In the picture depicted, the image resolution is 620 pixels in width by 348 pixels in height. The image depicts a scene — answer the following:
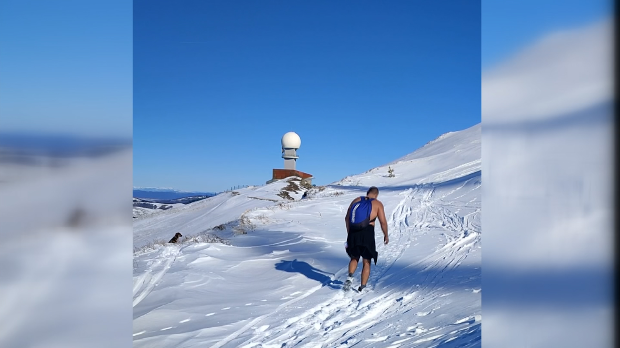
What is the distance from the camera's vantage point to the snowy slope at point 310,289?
11.1 ft

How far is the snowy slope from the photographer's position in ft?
11.1

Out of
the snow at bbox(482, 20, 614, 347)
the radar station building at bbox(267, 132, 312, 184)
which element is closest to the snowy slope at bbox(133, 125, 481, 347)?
the snow at bbox(482, 20, 614, 347)

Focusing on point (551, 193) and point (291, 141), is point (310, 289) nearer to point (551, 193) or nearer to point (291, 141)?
point (551, 193)

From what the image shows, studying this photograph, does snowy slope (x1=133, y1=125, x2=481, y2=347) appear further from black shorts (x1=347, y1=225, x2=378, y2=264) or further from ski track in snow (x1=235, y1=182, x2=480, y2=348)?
black shorts (x1=347, y1=225, x2=378, y2=264)

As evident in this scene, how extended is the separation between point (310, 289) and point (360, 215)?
1.00 m

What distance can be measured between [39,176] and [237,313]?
8.62 ft

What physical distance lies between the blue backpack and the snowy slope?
70cm

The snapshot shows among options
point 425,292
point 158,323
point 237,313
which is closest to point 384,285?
point 425,292

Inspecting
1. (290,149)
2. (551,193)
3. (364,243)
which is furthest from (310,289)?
(290,149)

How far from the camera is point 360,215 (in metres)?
4.63

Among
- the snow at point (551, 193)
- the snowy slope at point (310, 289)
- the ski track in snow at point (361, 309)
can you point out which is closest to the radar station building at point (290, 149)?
the snowy slope at point (310, 289)

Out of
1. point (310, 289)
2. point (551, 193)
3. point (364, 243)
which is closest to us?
point (551, 193)

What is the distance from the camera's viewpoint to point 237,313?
4012mm

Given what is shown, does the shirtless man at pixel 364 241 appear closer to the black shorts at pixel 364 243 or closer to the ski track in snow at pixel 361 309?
the black shorts at pixel 364 243
